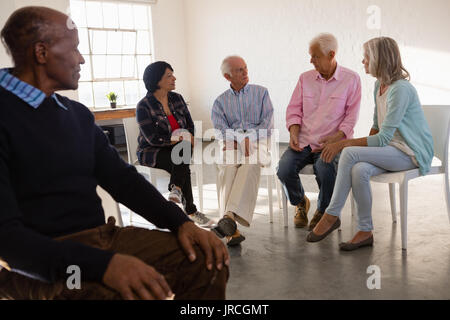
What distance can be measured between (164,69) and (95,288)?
109 inches

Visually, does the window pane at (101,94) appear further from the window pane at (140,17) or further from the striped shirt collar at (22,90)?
the striped shirt collar at (22,90)

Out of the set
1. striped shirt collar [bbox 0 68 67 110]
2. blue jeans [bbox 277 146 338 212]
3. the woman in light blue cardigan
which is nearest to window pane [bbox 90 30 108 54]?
blue jeans [bbox 277 146 338 212]

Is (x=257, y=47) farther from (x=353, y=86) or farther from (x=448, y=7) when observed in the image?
(x=353, y=86)

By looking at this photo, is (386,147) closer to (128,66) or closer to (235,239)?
(235,239)

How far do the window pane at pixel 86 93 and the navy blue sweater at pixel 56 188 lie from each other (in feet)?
21.5

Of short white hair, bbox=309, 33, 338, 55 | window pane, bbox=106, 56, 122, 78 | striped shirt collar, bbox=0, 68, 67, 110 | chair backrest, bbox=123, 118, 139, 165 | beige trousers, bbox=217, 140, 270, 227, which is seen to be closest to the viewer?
striped shirt collar, bbox=0, 68, 67, 110

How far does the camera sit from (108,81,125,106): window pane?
812 cm

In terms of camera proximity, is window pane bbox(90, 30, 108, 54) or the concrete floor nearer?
the concrete floor

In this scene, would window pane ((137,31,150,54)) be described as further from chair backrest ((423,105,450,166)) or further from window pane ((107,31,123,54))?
chair backrest ((423,105,450,166))

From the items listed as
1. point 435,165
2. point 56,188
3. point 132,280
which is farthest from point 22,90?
point 435,165

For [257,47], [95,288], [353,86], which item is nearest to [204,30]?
[257,47]

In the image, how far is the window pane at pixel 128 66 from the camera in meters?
8.22

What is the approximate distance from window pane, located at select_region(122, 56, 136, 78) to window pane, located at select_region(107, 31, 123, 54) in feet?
0.61
